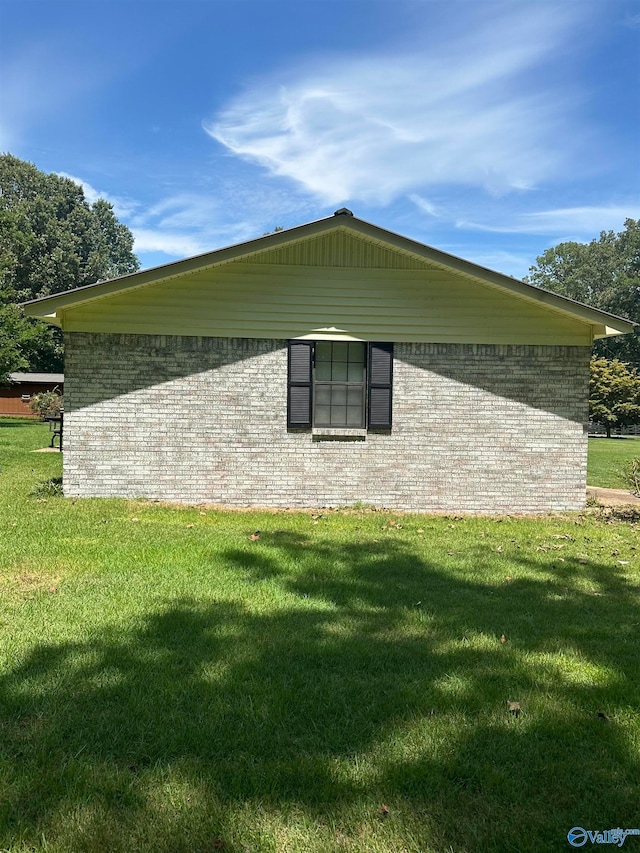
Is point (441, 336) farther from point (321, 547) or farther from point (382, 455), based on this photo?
point (321, 547)

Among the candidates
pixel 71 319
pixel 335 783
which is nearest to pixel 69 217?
pixel 71 319

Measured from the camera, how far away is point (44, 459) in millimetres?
14344

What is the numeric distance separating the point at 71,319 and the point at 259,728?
25.0ft

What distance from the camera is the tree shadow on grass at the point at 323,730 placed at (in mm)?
2289

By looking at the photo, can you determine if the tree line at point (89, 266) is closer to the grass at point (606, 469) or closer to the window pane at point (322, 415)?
the grass at point (606, 469)

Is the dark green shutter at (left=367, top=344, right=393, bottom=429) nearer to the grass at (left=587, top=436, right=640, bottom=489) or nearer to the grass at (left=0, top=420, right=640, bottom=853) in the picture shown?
the grass at (left=0, top=420, right=640, bottom=853)

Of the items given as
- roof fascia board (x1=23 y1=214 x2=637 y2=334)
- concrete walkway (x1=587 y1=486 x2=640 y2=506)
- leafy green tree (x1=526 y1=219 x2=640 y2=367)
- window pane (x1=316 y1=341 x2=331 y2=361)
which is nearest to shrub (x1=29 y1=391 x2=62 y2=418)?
roof fascia board (x1=23 y1=214 x2=637 y2=334)

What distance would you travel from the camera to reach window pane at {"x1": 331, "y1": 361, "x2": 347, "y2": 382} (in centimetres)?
943

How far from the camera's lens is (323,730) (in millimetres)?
→ 2914

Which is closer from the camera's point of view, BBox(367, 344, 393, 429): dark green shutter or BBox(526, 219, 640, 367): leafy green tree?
BBox(367, 344, 393, 429): dark green shutter

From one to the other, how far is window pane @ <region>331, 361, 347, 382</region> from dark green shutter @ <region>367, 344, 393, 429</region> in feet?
1.36

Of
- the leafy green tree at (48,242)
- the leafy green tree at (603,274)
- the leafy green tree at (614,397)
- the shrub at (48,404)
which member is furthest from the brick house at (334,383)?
the leafy green tree at (603,274)

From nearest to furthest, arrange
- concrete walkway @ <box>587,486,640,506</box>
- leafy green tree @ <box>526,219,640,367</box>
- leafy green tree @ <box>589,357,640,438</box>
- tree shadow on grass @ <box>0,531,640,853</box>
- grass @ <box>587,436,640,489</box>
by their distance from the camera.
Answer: tree shadow on grass @ <box>0,531,640,853</box>
concrete walkway @ <box>587,486,640,506</box>
grass @ <box>587,436,640,489</box>
leafy green tree @ <box>589,357,640,438</box>
leafy green tree @ <box>526,219,640,367</box>

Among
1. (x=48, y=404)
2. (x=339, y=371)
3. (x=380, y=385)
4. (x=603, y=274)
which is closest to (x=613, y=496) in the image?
(x=380, y=385)
